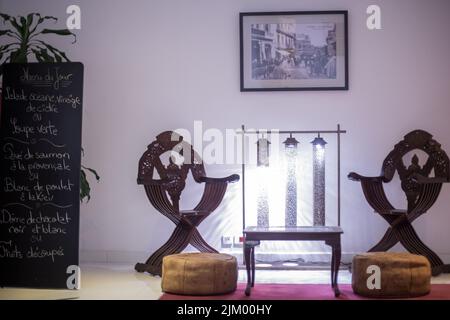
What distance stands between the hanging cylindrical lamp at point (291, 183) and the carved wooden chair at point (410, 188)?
53 cm

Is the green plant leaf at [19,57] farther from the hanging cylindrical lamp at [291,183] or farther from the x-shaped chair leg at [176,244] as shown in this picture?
the hanging cylindrical lamp at [291,183]

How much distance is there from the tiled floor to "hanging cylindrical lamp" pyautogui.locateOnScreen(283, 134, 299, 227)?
49 cm

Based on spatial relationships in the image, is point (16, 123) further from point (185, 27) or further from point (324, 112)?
point (324, 112)

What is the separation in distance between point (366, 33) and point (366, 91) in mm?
576

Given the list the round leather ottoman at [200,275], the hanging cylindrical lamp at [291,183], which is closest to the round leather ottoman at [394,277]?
the round leather ottoman at [200,275]

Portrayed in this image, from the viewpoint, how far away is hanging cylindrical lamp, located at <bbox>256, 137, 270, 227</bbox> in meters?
5.06

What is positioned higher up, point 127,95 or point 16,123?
point 127,95

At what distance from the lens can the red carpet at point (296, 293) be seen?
4.05 m

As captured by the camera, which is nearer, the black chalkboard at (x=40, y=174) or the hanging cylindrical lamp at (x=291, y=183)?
the black chalkboard at (x=40, y=174)

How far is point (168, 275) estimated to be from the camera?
13.8ft

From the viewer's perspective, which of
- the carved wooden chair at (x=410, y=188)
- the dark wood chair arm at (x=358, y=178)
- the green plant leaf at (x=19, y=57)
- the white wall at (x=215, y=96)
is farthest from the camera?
the white wall at (x=215, y=96)

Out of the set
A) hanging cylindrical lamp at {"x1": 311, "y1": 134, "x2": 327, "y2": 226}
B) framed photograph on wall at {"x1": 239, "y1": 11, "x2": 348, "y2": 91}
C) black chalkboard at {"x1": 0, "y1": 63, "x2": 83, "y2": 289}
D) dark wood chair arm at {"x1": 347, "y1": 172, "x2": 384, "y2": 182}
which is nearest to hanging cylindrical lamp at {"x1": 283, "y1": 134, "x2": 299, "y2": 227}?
hanging cylindrical lamp at {"x1": 311, "y1": 134, "x2": 327, "y2": 226}
